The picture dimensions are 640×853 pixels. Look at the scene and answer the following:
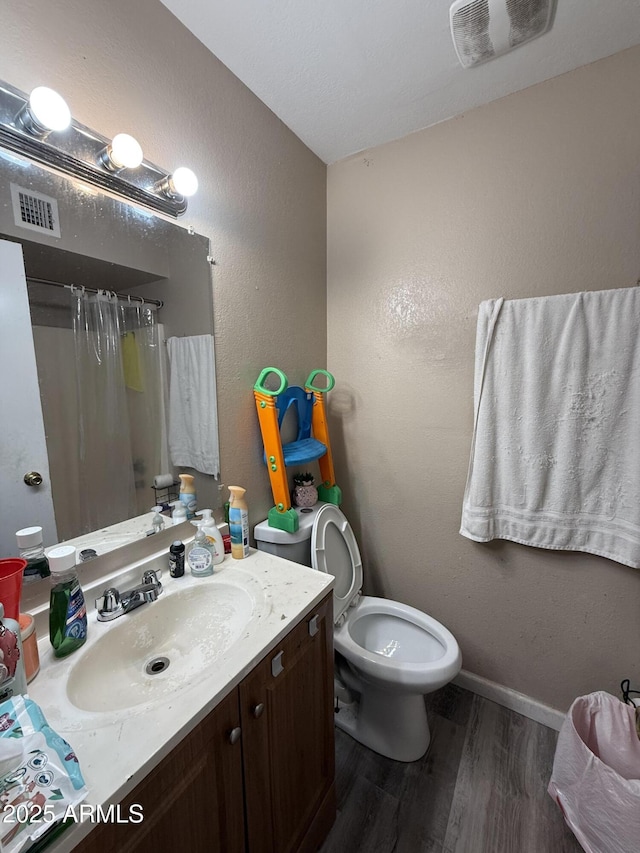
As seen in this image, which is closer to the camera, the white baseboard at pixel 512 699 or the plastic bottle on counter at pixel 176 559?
the plastic bottle on counter at pixel 176 559

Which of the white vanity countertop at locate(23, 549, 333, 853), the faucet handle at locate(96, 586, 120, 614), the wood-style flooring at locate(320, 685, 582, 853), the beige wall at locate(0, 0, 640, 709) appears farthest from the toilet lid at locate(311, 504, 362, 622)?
the faucet handle at locate(96, 586, 120, 614)

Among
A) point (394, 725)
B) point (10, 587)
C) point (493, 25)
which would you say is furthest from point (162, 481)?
point (493, 25)

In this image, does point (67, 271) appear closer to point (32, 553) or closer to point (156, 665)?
point (32, 553)

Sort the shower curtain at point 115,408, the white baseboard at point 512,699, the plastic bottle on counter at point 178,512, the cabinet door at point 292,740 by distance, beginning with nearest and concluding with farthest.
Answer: the cabinet door at point 292,740, the shower curtain at point 115,408, the plastic bottle on counter at point 178,512, the white baseboard at point 512,699

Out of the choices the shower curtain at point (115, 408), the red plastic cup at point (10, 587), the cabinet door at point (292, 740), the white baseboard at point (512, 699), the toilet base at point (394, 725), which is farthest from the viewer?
the white baseboard at point (512, 699)

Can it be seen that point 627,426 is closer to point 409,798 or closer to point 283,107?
Answer: point 409,798

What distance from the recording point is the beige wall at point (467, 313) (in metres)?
1.17

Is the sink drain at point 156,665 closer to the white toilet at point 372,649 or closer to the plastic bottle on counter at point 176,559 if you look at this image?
the plastic bottle on counter at point 176,559

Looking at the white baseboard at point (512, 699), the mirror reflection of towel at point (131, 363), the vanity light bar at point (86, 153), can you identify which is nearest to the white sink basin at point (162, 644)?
the mirror reflection of towel at point (131, 363)

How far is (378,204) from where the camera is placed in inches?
60.6

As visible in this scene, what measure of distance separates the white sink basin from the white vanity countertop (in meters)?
0.02

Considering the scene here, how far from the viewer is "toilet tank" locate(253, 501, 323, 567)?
1312 mm

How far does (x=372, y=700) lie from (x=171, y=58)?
226cm

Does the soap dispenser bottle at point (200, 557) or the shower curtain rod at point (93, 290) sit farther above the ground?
the shower curtain rod at point (93, 290)
